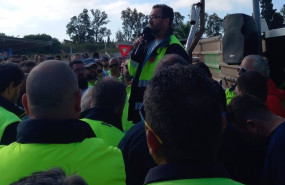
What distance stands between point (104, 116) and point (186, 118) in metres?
1.86

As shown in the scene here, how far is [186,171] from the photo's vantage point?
1.47 meters

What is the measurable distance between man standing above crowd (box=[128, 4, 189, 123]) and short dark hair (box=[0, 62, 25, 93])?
122cm

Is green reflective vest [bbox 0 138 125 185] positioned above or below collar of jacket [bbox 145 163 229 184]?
below

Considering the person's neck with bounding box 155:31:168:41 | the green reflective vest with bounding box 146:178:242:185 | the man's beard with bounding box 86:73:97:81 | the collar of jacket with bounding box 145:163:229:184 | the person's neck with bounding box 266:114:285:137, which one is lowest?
the man's beard with bounding box 86:73:97:81

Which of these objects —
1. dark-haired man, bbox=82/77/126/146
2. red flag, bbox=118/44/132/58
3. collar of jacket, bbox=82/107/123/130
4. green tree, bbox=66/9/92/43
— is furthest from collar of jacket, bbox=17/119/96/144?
green tree, bbox=66/9/92/43

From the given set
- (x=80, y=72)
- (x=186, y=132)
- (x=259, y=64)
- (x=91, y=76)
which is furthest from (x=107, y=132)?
(x=91, y=76)

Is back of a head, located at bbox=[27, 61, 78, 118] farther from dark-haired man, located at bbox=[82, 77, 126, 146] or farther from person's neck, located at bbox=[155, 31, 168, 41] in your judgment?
person's neck, located at bbox=[155, 31, 168, 41]

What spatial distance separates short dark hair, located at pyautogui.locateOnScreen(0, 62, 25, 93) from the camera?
4.01 meters

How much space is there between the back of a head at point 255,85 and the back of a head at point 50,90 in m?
1.77

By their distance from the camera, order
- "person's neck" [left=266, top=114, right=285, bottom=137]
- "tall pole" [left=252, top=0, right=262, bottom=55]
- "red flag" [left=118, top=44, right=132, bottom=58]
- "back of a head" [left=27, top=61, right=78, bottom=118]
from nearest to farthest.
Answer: "back of a head" [left=27, top=61, right=78, bottom=118]
"person's neck" [left=266, top=114, right=285, bottom=137]
"tall pole" [left=252, top=0, right=262, bottom=55]
"red flag" [left=118, top=44, right=132, bottom=58]

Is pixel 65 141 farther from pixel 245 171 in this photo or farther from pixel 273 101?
pixel 273 101

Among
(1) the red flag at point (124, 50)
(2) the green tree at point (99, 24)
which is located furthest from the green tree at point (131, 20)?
(1) the red flag at point (124, 50)

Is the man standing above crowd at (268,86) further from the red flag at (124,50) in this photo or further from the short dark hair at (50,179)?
the red flag at (124,50)

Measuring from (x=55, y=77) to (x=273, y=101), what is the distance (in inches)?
93.4
